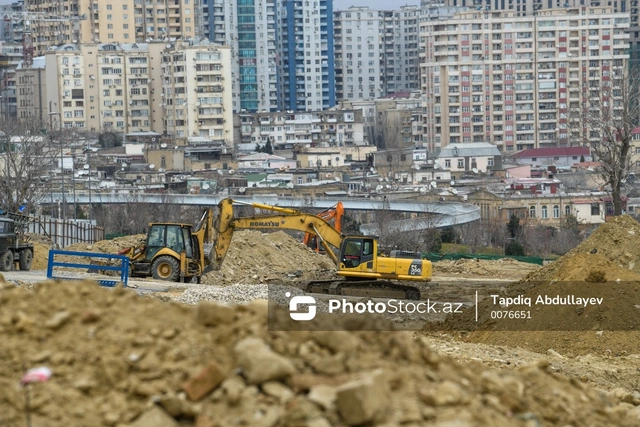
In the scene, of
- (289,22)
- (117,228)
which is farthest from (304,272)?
(289,22)

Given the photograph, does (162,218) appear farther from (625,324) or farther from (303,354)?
(303,354)

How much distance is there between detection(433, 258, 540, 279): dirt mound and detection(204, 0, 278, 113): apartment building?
121897 millimetres

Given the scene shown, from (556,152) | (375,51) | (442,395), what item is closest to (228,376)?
(442,395)

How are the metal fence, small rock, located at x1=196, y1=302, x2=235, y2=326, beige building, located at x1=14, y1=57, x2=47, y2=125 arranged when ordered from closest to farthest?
small rock, located at x1=196, y1=302, x2=235, y2=326, the metal fence, beige building, located at x1=14, y1=57, x2=47, y2=125

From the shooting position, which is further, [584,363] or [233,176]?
[233,176]

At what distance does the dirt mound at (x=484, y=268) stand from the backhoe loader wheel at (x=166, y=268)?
8375 millimetres

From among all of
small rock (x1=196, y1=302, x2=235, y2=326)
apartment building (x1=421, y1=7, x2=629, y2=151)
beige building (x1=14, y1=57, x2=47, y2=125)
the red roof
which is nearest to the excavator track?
small rock (x1=196, y1=302, x2=235, y2=326)

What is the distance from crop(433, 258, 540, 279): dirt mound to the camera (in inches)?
1298

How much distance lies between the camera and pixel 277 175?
99.1 meters

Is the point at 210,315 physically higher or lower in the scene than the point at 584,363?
higher

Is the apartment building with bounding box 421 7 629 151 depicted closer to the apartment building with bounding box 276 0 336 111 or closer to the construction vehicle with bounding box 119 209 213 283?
the apartment building with bounding box 276 0 336 111

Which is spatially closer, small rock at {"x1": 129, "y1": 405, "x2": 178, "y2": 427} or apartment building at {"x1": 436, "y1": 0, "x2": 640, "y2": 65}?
small rock at {"x1": 129, "y1": 405, "x2": 178, "y2": 427}

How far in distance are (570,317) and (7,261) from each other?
1202 centimetres

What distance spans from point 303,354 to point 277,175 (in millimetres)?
90176
